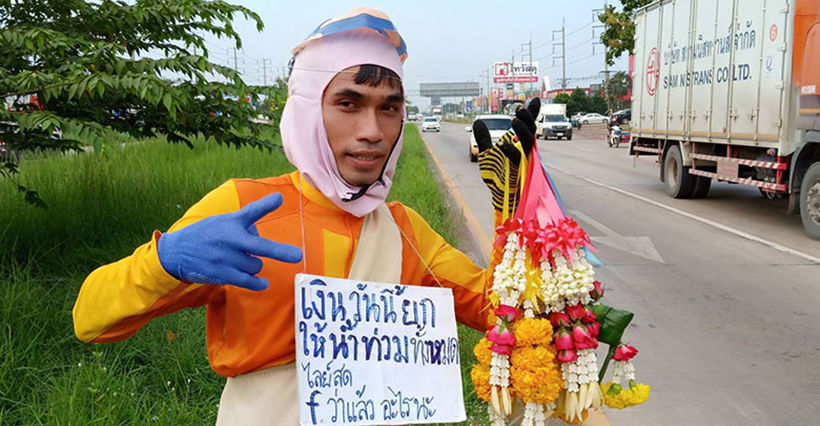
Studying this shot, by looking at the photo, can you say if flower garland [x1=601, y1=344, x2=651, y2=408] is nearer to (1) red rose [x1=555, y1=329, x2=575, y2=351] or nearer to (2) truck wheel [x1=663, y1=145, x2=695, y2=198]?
(1) red rose [x1=555, y1=329, x2=575, y2=351]

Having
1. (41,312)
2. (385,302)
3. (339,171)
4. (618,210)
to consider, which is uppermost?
(339,171)

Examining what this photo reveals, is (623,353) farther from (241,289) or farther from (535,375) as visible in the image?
(241,289)

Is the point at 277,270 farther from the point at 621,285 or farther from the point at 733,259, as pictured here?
the point at 733,259

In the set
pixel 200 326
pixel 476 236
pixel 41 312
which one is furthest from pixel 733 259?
pixel 41 312

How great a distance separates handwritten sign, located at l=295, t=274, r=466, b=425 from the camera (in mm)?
1488

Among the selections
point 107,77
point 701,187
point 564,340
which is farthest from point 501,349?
point 701,187

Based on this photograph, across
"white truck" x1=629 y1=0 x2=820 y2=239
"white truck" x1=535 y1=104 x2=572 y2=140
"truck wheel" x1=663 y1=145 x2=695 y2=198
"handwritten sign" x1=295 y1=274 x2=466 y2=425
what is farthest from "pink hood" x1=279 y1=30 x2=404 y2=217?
"white truck" x1=535 y1=104 x2=572 y2=140

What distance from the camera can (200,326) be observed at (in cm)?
406

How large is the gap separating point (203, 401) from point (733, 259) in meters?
6.13

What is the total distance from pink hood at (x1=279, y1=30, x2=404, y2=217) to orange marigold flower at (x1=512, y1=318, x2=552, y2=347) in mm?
452

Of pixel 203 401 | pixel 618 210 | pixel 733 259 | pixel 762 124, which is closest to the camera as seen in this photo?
pixel 203 401

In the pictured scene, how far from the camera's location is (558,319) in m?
1.64

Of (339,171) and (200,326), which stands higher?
(339,171)

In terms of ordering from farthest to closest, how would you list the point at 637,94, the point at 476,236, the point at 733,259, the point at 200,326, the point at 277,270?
the point at 637,94
the point at 476,236
the point at 733,259
the point at 200,326
the point at 277,270
